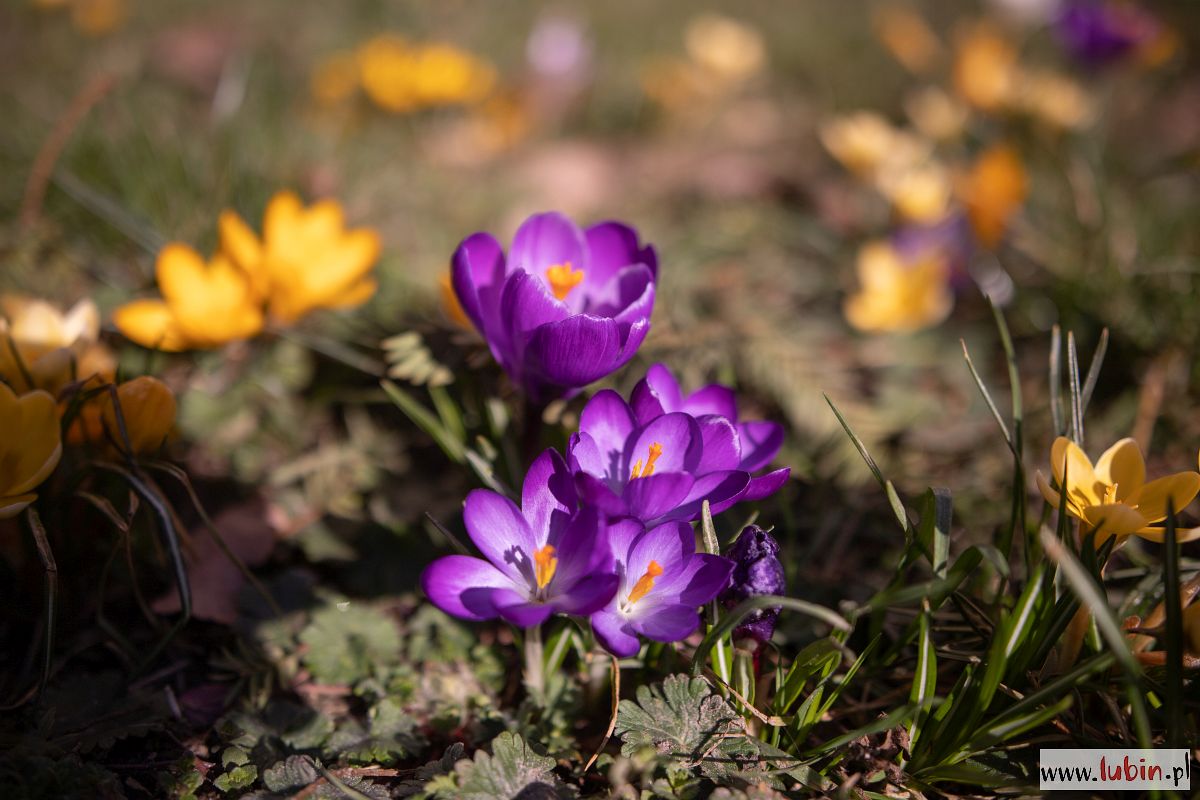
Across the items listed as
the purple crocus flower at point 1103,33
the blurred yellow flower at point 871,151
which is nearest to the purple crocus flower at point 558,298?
the blurred yellow flower at point 871,151

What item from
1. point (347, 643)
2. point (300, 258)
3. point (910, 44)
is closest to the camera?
point (347, 643)

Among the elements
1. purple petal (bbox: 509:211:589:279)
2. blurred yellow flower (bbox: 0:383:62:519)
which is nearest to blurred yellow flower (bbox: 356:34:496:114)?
purple petal (bbox: 509:211:589:279)

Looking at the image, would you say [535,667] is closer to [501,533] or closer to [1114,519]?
[501,533]

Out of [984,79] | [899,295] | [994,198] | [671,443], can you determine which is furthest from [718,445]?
[984,79]

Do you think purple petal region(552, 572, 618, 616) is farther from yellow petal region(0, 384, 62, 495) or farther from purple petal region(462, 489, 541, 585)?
yellow petal region(0, 384, 62, 495)

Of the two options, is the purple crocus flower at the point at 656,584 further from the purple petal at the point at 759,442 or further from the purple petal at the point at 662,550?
the purple petal at the point at 759,442

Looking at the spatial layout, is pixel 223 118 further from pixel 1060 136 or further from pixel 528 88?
Result: pixel 1060 136
